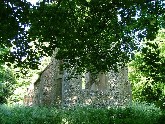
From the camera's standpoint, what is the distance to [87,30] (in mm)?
10812

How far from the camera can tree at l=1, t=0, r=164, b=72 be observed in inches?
375

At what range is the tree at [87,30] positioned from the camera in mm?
9523

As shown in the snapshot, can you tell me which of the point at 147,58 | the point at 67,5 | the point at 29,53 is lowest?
the point at 147,58

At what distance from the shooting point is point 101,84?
26391mm

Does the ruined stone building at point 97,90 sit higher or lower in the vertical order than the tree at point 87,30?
lower

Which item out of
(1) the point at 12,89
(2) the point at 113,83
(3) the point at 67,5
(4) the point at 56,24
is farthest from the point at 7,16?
(1) the point at 12,89

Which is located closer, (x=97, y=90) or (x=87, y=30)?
(x=87, y=30)

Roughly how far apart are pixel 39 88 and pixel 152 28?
80.9 ft

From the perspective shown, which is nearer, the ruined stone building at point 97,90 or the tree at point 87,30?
the tree at point 87,30

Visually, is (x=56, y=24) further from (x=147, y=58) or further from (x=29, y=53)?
(x=147, y=58)

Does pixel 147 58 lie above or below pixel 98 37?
below

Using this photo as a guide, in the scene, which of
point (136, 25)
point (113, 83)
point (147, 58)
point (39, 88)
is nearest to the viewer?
point (147, 58)

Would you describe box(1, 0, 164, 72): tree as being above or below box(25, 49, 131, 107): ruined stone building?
above

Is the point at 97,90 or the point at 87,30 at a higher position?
the point at 87,30
